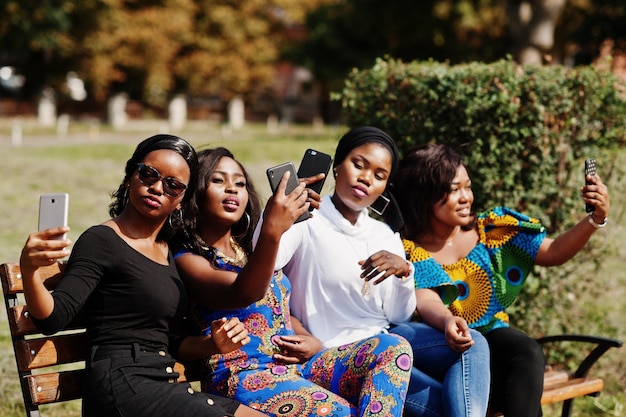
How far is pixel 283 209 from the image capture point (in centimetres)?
307

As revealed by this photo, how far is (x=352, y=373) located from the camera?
3301 mm

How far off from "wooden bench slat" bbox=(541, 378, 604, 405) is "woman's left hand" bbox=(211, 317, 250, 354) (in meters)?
1.71

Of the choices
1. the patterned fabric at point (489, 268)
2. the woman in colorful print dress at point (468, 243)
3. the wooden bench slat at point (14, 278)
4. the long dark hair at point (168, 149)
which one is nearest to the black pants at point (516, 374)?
the woman in colorful print dress at point (468, 243)

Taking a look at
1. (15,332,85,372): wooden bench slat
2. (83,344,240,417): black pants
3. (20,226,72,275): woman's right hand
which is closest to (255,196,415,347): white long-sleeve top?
(83,344,240,417): black pants

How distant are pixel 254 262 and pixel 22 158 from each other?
14410 millimetres

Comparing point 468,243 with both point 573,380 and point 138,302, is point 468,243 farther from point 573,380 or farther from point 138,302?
point 138,302

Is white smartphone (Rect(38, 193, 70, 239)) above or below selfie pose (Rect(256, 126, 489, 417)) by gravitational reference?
above

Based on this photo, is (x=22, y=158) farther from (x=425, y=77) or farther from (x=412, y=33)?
(x=412, y=33)

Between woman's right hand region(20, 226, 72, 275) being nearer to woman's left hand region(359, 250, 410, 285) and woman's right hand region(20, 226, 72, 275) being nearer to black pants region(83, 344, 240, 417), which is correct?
black pants region(83, 344, 240, 417)

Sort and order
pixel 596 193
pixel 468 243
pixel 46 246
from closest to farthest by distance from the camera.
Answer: pixel 46 246 < pixel 596 193 < pixel 468 243

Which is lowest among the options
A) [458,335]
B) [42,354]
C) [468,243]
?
[42,354]

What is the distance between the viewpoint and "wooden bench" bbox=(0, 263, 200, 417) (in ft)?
10.3

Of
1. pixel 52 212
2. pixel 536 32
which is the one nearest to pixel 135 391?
pixel 52 212

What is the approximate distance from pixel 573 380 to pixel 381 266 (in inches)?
62.1
